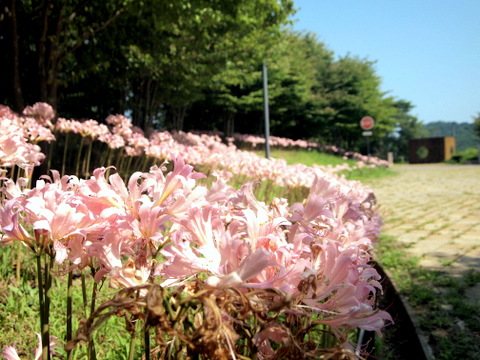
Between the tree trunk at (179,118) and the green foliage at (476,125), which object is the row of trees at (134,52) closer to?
the tree trunk at (179,118)

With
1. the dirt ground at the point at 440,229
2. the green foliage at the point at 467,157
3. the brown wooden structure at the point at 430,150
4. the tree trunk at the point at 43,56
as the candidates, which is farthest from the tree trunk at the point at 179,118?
the brown wooden structure at the point at 430,150

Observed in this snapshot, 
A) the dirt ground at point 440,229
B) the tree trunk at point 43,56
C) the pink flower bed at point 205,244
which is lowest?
the dirt ground at point 440,229

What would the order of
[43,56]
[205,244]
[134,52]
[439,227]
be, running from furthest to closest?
1. [134,52]
2. [43,56]
3. [439,227]
4. [205,244]

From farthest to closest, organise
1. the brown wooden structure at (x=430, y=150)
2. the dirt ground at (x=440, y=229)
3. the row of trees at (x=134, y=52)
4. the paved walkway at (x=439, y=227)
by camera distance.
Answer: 1. the brown wooden structure at (x=430, y=150)
2. the row of trees at (x=134, y=52)
3. the paved walkway at (x=439, y=227)
4. the dirt ground at (x=440, y=229)

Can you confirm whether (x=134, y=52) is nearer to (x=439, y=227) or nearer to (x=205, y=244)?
(x=439, y=227)

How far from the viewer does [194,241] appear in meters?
0.80

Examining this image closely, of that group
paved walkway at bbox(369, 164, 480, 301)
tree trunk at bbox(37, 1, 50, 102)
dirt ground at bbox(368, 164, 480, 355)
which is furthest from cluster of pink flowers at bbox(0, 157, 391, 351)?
tree trunk at bbox(37, 1, 50, 102)

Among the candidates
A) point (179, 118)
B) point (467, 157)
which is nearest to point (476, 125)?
point (467, 157)

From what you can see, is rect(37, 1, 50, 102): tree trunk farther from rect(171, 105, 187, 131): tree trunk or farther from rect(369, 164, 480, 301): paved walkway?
rect(171, 105, 187, 131): tree trunk

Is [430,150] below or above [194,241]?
above

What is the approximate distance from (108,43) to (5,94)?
429cm

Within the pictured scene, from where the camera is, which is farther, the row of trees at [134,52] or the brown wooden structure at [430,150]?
the brown wooden structure at [430,150]

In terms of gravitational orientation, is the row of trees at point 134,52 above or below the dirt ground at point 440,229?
above

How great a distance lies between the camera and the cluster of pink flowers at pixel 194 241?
2.28 ft
